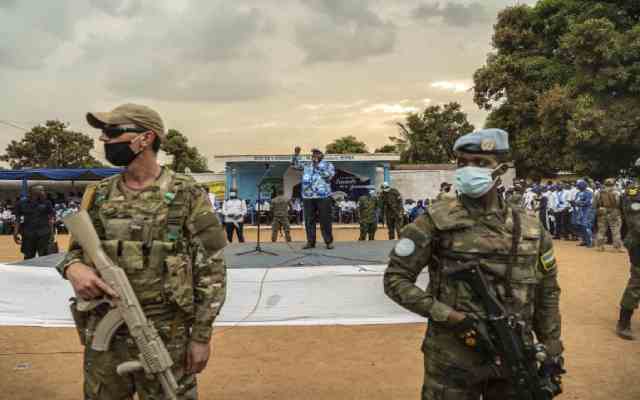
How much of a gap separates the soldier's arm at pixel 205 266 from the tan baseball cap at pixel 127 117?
35cm

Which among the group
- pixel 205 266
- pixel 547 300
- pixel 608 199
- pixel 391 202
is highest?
pixel 608 199

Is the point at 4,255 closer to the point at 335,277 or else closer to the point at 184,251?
the point at 335,277

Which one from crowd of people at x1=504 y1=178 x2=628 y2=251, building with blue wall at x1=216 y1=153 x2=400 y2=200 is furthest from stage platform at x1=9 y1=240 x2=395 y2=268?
building with blue wall at x1=216 y1=153 x2=400 y2=200

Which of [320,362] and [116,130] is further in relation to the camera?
[320,362]

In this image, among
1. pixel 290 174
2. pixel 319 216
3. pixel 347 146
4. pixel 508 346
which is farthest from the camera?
pixel 347 146

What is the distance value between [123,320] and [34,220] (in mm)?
8392

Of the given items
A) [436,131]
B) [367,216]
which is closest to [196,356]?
[367,216]

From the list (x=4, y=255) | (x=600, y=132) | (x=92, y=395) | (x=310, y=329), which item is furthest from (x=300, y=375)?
(x=600, y=132)

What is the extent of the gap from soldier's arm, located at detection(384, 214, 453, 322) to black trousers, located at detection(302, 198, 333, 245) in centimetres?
533

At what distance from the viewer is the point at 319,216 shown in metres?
7.82

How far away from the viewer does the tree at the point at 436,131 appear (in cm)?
3681

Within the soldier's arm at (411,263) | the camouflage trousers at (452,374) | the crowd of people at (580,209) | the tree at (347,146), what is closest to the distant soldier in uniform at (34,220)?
the soldier's arm at (411,263)

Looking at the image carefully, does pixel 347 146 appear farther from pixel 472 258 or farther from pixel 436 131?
pixel 472 258

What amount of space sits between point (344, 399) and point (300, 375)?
2.41 feet
